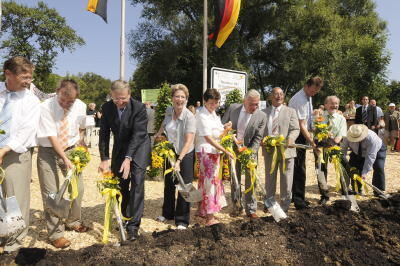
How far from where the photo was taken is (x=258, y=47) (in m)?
26.7

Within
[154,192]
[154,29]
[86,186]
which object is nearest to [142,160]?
[154,192]

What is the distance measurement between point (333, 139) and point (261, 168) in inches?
178

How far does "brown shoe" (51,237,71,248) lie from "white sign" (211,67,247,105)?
6.14 meters

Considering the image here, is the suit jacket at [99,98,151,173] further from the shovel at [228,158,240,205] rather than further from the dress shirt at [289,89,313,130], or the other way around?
the dress shirt at [289,89,313,130]

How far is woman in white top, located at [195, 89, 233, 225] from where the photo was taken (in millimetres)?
4543

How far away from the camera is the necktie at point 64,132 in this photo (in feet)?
13.5

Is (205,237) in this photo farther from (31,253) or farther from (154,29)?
(154,29)

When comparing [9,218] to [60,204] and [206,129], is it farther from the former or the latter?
[206,129]

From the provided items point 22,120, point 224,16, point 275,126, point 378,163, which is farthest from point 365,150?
point 224,16

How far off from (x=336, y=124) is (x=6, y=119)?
504 centimetres

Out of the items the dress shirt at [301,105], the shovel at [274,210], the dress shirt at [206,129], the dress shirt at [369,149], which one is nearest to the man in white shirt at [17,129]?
the dress shirt at [206,129]

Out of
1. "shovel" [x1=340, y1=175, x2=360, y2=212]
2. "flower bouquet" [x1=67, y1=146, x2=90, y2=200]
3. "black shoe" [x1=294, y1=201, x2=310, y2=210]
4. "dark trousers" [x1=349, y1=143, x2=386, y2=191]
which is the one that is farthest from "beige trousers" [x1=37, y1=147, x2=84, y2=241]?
"dark trousers" [x1=349, y1=143, x2=386, y2=191]

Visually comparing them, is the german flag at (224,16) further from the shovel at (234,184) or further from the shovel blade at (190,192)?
the shovel blade at (190,192)

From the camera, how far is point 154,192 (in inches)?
269
